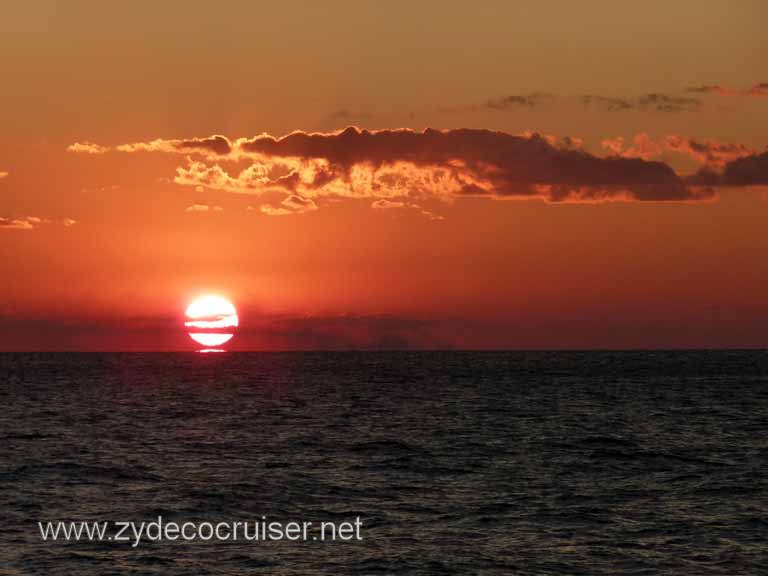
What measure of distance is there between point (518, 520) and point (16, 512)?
19.6 meters

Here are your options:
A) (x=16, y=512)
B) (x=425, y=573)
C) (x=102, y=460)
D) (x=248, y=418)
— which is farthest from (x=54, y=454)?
(x=425, y=573)

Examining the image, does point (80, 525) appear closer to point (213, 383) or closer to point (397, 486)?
point (397, 486)

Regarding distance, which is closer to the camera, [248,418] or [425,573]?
[425,573]

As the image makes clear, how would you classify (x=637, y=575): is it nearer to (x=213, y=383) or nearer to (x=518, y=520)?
(x=518, y=520)

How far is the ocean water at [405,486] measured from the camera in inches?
1383

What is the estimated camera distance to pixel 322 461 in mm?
58906

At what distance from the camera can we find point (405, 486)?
49.7 metres

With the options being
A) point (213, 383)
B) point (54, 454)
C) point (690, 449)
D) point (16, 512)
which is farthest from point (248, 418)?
point (213, 383)

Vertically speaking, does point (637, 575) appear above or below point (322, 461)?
below

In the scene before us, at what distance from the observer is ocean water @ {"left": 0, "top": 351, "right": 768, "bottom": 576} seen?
35.1m

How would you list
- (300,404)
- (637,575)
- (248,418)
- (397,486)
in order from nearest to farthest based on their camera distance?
1. (637,575)
2. (397,486)
3. (248,418)
4. (300,404)

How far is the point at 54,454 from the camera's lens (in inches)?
2443

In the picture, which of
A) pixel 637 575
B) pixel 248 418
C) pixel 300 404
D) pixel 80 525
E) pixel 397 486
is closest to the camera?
pixel 637 575

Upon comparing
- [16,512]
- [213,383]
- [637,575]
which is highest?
[213,383]
